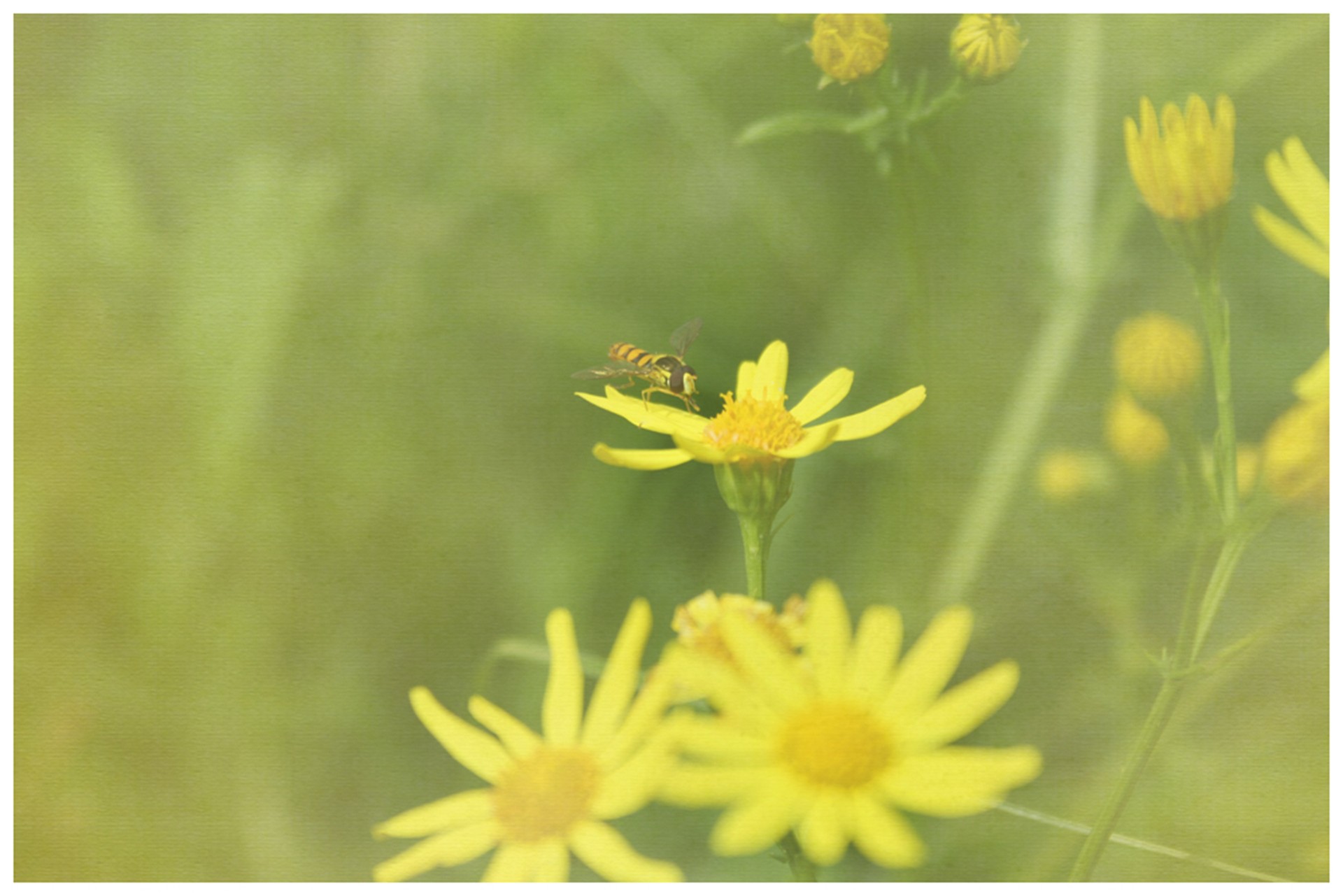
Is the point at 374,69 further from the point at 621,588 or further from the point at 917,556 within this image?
the point at 917,556

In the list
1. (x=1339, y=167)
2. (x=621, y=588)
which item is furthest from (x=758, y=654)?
(x=1339, y=167)

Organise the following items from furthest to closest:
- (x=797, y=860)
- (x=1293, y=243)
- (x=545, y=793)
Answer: (x=1293, y=243), (x=545, y=793), (x=797, y=860)

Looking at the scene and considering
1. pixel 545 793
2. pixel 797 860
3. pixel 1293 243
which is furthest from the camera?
pixel 1293 243

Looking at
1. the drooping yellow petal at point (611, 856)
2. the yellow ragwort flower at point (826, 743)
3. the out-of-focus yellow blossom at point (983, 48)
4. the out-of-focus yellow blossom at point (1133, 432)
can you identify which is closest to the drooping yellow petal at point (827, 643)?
the yellow ragwort flower at point (826, 743)

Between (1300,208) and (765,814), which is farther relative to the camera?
(1300,208)

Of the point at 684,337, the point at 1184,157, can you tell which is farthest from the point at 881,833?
the point at 1184,157

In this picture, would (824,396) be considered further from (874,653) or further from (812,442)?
(874,653)

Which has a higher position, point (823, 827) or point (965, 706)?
point (965, 706)

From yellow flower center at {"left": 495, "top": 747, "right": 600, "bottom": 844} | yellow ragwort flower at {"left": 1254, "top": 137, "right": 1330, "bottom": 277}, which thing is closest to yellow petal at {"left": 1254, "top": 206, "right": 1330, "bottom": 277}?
yellow ragwort flower at {"left": 1254, "top": 137, "right": 1330, "bottom": 277}
